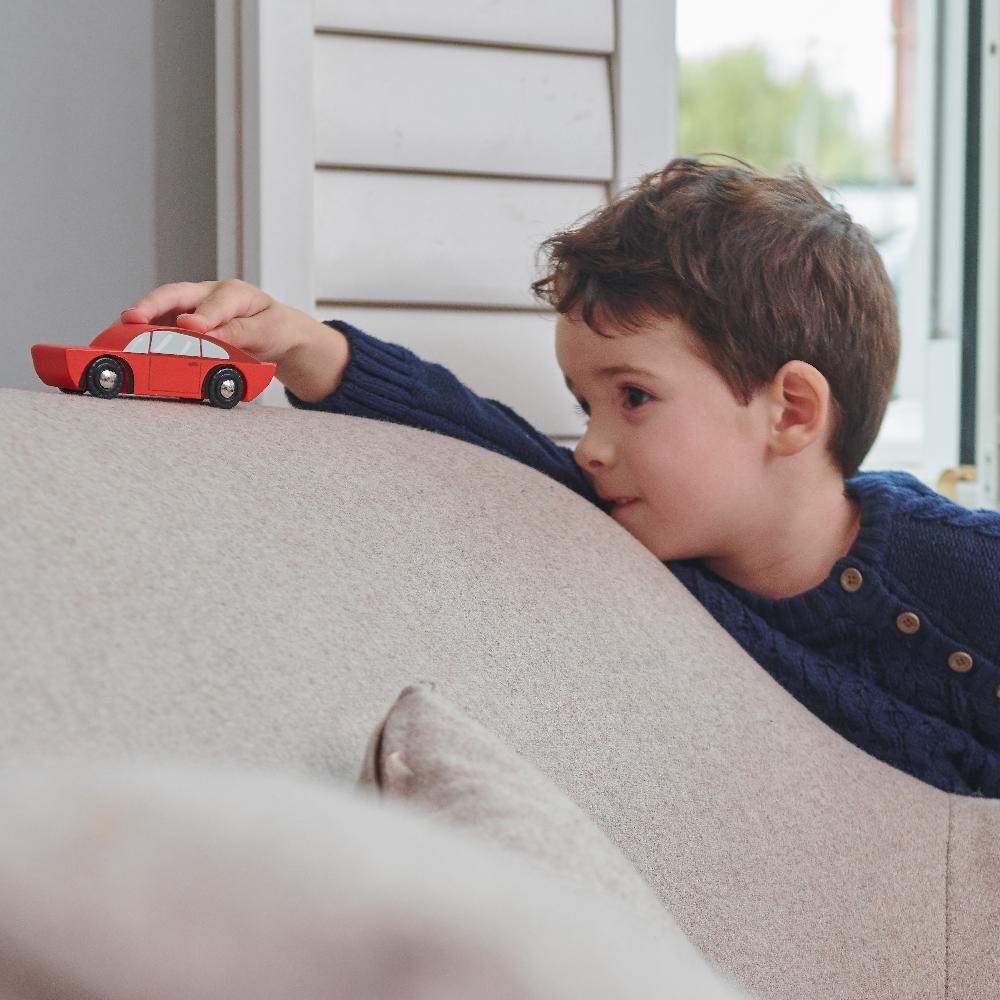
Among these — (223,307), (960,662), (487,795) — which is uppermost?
(223,307)

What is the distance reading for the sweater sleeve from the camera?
48.5 inches

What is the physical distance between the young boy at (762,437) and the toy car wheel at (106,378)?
27 cm

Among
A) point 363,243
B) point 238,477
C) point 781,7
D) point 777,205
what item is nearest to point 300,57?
point 363,243

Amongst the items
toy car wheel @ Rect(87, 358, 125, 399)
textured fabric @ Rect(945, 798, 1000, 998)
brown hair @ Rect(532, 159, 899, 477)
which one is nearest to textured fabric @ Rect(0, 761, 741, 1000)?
toy car wheel @ Rect(87, 358, 125, 399)

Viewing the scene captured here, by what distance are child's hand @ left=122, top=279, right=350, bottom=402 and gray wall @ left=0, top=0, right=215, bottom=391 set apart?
361mm

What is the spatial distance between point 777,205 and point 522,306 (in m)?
0.42

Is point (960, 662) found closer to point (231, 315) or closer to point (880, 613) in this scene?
point (880, 613)

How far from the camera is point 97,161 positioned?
4.78ft

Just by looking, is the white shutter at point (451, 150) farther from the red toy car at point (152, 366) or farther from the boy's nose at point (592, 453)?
the red toy car at point (152, 366)

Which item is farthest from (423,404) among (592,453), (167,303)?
(167,303)

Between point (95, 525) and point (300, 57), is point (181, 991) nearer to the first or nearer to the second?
point (95, 525)

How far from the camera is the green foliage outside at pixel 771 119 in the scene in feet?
11.4

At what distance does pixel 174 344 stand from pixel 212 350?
33 mm

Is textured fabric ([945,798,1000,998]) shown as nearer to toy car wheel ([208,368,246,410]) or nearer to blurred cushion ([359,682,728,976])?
blurred cushion ([359,682,728,976])
